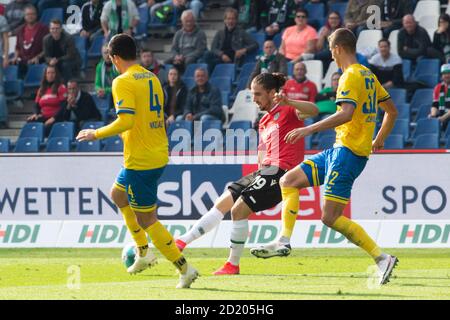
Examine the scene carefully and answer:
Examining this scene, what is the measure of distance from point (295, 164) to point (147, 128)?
233 cm

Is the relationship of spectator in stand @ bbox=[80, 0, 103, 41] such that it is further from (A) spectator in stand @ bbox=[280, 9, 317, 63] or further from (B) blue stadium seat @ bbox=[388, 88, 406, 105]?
(B) blue stadium seat @ bbox=[388, 88, 406, 105]

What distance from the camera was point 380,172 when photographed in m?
16.4

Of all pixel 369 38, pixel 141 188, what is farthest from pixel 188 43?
pixel 141 188

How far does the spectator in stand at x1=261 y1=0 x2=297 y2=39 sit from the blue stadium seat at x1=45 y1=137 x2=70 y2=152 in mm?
4300

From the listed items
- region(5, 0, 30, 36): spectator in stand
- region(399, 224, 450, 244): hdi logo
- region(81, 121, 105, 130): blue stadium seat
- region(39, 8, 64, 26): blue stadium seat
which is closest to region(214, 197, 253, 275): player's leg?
region(399, 224, 450, 244): hdi logo

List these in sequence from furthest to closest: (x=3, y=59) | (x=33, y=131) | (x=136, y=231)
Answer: (x=3, y=59) → (x=33, y=131) → (x=136, y=231)

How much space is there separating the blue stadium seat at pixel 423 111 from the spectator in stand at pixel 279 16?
3.49 meters

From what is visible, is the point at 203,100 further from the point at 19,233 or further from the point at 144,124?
the point at 144,124

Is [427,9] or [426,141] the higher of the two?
[427,9]

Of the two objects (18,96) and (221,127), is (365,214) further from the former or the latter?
(18,96)

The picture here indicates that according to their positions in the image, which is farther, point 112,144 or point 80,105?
point 80,105

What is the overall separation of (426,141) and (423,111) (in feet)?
3.47

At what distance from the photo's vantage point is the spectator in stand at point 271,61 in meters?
19.9

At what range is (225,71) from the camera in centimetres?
2148
